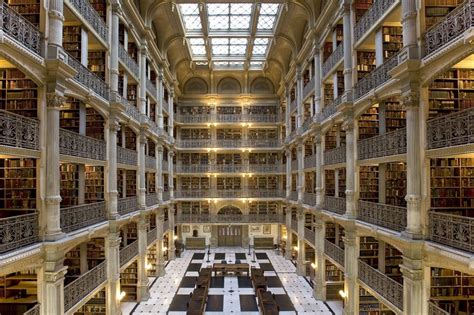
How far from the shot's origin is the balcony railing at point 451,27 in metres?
5.68

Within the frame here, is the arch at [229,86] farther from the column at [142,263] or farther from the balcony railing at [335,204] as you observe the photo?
the balcony railing at [335,204]

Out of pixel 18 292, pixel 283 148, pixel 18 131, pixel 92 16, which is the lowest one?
pixel 18 292

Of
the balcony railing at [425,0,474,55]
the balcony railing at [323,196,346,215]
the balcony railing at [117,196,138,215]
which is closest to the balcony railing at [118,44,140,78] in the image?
the balcony railing at [117,196,138,215]

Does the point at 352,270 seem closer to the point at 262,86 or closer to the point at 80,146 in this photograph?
the point at 80,146

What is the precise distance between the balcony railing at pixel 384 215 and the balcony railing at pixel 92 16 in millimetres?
8678

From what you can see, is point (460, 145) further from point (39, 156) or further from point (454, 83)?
point (39, 156)

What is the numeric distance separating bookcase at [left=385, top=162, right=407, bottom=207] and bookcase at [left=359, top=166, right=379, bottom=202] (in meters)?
1.08

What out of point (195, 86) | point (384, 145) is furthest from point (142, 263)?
point (195, 86)

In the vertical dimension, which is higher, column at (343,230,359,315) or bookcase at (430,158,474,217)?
bookcase at (430,158,474,217)

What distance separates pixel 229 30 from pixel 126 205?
10.5m

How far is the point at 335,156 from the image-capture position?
1241 centimetres

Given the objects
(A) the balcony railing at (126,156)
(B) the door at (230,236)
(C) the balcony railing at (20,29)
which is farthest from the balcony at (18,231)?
(B) the door at (230,236)

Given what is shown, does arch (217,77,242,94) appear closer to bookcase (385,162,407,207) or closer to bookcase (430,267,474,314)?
bookcase (385,162,407,207)

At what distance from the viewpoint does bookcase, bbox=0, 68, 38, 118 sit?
7754 millimetres
